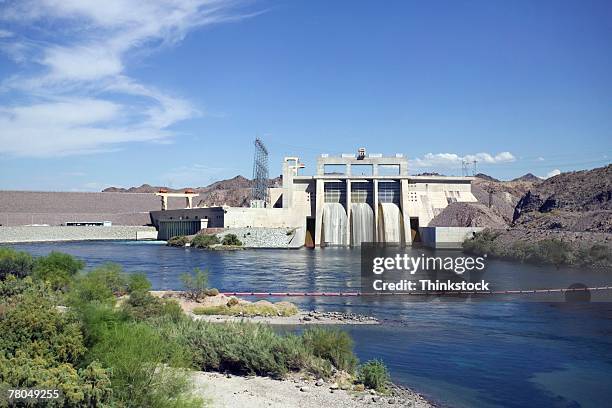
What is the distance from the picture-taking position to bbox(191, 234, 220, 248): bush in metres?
69.4

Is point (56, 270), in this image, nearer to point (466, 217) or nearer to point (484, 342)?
point (484, 342)

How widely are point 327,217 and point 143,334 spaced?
60.0 meters

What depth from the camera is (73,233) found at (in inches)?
3374

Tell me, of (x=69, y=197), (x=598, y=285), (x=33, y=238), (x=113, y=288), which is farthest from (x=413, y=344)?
(x=69, y=197)

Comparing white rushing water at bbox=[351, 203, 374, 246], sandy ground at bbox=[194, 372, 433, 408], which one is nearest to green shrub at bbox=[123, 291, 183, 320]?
sandy ground at bbox=[194, 372, 433, 408]

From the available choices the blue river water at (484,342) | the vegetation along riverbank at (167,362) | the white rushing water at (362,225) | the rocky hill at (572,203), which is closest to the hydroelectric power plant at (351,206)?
the white rushing water at (362,225)

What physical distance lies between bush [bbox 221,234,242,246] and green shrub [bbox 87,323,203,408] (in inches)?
2254

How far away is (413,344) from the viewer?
20000 mm

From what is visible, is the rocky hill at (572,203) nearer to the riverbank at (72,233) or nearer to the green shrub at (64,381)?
the green shrub at (64,381)

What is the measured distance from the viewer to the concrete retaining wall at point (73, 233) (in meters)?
80.9

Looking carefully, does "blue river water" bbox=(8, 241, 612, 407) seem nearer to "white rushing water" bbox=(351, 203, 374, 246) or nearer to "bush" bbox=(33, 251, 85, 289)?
"bush" bbox=(33, 251, 85, 289)

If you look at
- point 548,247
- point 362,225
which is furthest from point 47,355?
point 362,225

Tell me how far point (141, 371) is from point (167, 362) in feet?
5.88

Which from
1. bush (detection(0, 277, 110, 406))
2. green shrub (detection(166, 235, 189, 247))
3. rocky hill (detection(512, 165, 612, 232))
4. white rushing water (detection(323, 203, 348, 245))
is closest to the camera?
bush (detection(0, 277, 110, 406))
